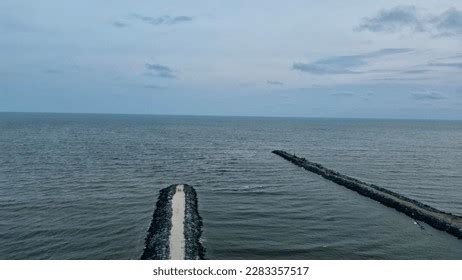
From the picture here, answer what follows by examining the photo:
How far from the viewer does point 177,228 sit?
3144 cm

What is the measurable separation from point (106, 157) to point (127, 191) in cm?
3067

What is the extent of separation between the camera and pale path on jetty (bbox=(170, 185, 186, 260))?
26.6 meters

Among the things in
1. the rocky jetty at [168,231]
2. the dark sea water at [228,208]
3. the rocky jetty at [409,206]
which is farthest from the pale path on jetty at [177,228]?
the rocky jetty at [409,206]

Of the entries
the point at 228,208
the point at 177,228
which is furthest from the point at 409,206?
the point at 177,228

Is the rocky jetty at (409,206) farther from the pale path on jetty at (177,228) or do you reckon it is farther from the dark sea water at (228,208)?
the pale path on jetty at (177,228)

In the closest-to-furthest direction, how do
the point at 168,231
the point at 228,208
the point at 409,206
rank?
1. the point at 168,231
2. the point at 409,206
3. the point at 228,208

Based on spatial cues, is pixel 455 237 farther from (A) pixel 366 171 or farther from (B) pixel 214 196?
(A) pixel 366 171

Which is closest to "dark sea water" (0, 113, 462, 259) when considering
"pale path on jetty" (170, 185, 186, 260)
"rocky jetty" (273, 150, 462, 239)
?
"rocky jetty" (273, 150, 462, 239)

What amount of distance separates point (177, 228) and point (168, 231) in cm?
97

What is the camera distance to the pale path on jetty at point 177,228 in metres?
26.6

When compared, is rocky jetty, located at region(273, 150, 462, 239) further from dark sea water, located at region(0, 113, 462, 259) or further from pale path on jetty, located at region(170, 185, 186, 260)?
pale path on jetty, located at region(170, 185, 186, 260)

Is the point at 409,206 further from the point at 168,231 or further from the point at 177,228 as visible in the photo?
the point at 168,231

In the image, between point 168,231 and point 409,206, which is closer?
point 168,231

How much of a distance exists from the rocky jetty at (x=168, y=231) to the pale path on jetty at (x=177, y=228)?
17 centimetres
